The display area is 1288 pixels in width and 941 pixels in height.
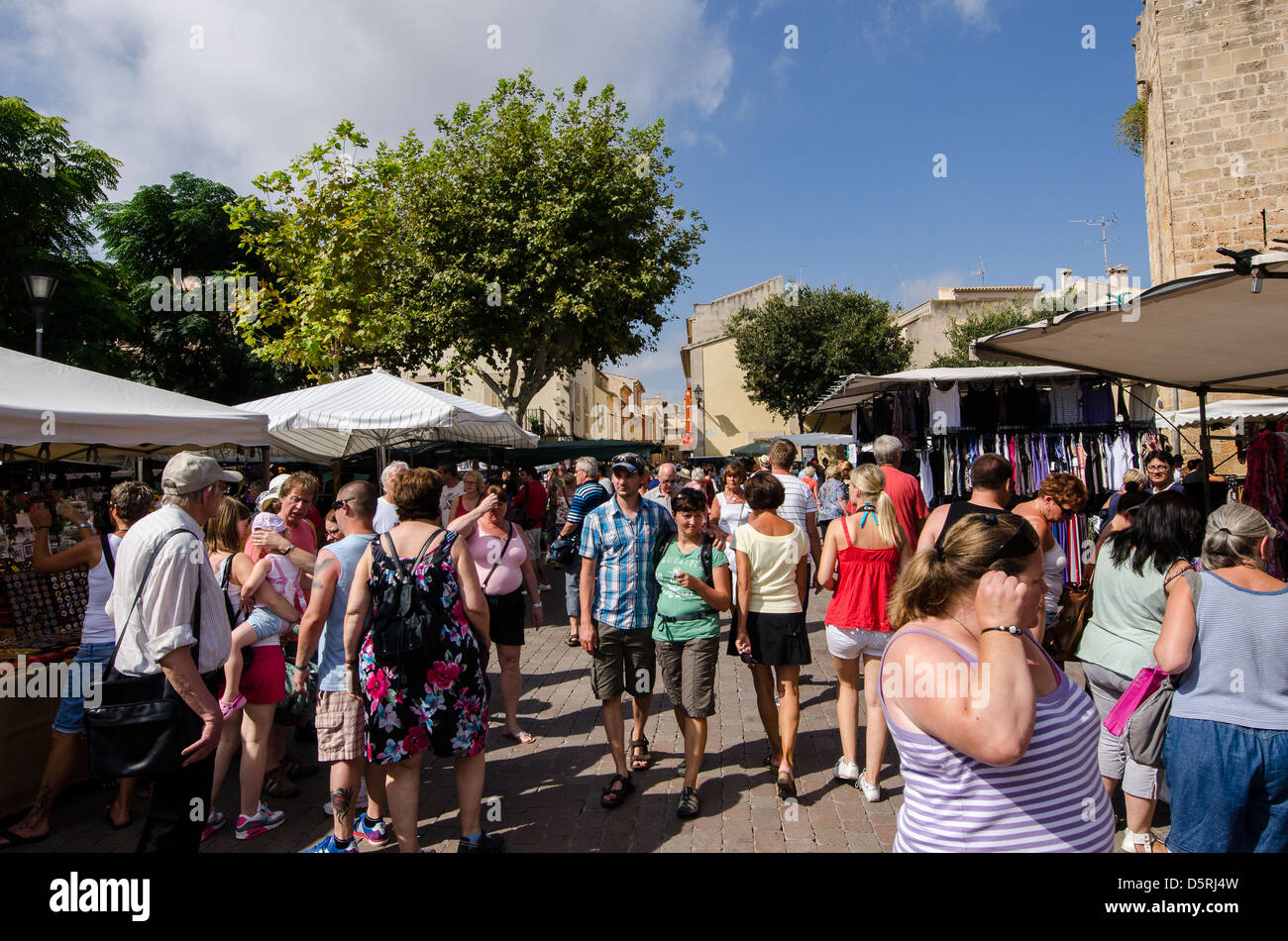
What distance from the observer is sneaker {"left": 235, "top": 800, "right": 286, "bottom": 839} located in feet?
12.5

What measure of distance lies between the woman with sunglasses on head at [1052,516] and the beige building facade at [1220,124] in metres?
14.3

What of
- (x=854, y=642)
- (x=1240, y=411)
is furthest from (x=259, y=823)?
(x=1240, y=411)

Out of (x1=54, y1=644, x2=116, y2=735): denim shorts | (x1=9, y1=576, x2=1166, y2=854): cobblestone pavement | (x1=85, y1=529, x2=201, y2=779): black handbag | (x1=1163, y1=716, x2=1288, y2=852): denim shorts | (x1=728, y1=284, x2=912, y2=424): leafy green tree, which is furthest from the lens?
(x1=728, y1=284, x2=912, y2=424): leafy green tree

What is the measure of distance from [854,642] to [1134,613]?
1420mm

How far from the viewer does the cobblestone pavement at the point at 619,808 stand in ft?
12.2

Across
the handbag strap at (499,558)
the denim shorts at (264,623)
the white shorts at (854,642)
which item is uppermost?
the handbag strap at (499,558)

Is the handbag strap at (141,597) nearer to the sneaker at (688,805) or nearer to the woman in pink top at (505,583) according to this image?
the woman in pink top at (505,583)

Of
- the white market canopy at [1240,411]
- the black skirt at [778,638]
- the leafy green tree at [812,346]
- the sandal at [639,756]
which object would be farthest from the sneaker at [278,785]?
the leafy green tree at [812,346]

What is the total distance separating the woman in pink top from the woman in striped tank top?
3.61m

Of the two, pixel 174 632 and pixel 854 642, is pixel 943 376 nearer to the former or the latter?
pixel 854 642

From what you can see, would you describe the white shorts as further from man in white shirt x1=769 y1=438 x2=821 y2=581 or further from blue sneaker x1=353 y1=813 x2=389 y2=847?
blue sneaker x1=353 y1=813 x2=389 y2=847

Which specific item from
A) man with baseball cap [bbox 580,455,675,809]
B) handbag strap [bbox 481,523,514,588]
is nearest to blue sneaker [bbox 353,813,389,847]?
man with baseball cap [bbox 580,455,675,809]

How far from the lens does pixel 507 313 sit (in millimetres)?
19484
